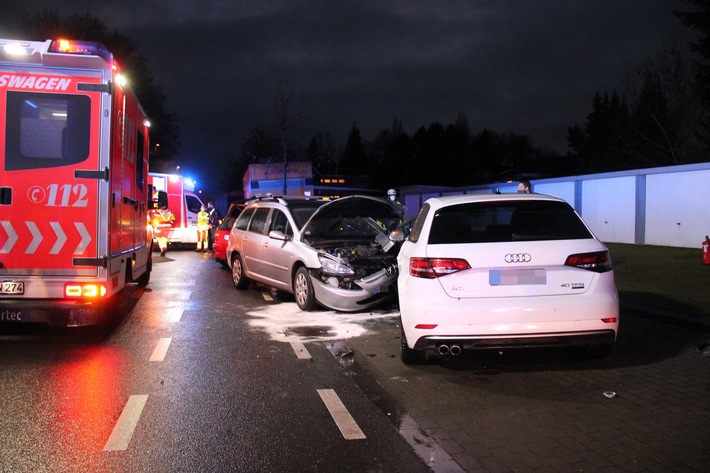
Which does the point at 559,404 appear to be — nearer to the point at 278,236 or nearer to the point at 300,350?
the point at 300,350

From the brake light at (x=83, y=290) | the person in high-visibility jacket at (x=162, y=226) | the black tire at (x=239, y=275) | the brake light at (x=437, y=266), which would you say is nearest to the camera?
the brake light at (x=437, y=266)

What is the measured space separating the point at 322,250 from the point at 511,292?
4.39 m

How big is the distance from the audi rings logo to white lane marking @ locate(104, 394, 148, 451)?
3.27 metres

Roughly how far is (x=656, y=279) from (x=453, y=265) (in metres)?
8.06

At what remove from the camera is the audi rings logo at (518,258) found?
209 inches

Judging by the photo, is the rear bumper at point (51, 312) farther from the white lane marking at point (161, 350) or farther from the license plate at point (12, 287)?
the white lane marking at point (161, 350)

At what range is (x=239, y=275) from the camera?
1226 centimetres

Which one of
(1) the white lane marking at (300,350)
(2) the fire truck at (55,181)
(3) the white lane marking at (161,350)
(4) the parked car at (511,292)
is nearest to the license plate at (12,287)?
(2) the fire truck at (55,181)

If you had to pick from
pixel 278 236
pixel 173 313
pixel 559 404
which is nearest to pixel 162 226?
pixel 278 236

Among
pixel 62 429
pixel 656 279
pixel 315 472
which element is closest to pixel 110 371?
pixel 62 429

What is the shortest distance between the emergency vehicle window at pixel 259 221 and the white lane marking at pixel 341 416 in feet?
20.5

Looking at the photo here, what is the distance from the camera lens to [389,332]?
8.05 metres

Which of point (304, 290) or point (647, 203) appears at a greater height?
point (647, 203)

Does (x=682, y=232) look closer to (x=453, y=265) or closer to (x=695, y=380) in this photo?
(x=695, y=380)
